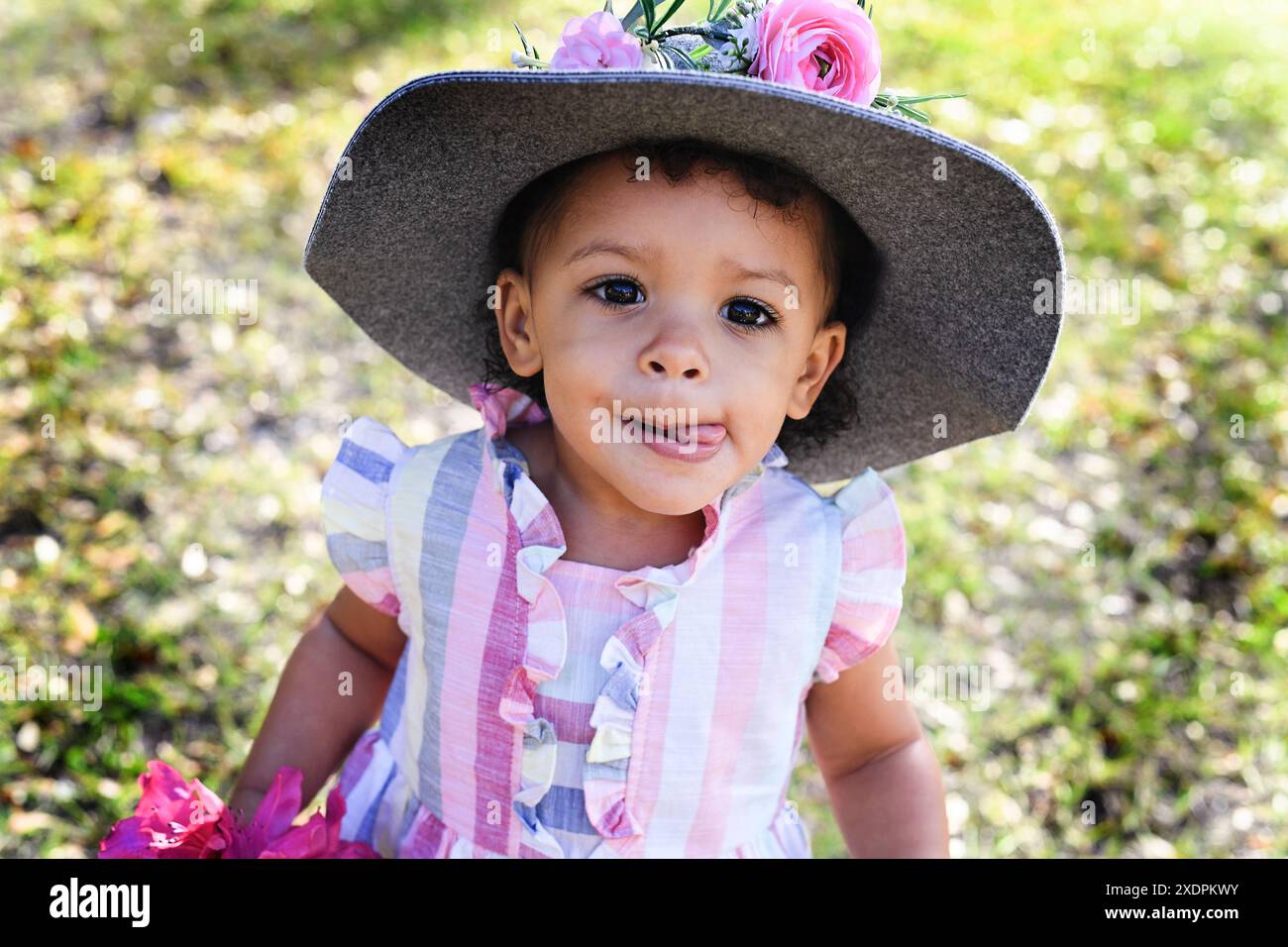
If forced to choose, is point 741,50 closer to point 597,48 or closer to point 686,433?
point 597,48

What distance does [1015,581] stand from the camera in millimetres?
3621

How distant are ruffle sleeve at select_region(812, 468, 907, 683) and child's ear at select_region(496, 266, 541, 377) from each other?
516 mm

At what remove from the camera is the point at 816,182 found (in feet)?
5.39

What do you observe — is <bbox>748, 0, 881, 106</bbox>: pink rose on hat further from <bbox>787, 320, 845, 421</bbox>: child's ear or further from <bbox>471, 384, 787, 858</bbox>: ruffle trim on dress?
<bbox>471, 384, 787, 858</bbox>: ruffle trim on dress

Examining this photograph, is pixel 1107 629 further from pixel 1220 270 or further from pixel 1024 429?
pixel 1220 270

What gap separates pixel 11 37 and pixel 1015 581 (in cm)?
471

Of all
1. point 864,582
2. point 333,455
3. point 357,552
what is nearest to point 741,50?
point 864,582

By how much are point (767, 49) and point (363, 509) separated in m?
0.88

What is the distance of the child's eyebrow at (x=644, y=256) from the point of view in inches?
62.1

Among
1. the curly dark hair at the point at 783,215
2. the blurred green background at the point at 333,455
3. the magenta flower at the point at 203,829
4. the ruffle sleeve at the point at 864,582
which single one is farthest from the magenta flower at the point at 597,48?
the blurred green background at the point at 333,455

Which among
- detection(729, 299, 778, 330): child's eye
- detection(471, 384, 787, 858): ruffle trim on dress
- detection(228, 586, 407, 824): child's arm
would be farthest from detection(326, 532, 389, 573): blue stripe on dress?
detection(729, 299, 778, 330): child's eye

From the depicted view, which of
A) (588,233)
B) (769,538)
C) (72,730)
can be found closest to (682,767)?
(769,538)

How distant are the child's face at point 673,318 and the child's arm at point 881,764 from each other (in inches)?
19.0
